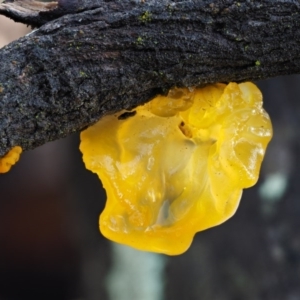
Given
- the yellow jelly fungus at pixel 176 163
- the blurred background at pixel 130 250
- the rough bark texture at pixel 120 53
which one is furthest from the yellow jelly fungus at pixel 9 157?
the blurred background at pixel 130 250

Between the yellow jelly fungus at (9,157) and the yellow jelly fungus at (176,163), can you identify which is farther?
the yellow jelly fungus at (176,163)

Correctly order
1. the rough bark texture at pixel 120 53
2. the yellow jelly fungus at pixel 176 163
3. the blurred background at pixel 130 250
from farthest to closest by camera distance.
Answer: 1. the blurred background at pixel 130 250
2. the yellow jelly fungus at pixel 176 163
3. the rough bark texture at pixel 120 53

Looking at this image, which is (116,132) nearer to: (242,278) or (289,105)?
(289,105)

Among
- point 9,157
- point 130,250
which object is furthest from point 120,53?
point 130,250

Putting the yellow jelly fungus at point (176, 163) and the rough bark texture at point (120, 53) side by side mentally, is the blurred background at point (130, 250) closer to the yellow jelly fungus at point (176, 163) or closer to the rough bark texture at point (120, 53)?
the yellow jelly fungus at point (176, 163)

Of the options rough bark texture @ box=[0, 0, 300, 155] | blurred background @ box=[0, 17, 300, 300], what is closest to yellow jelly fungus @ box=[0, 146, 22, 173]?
rough bark texture @ box=[0, 0, 300, 155]

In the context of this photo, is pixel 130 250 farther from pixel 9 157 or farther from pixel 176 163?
pixel 9 157

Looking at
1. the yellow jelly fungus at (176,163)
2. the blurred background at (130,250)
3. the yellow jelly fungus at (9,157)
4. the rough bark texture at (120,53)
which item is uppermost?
the rough bark texture at (120,53)
